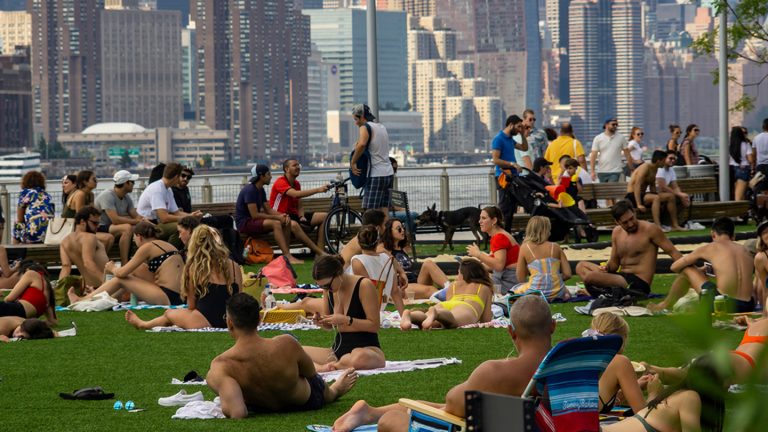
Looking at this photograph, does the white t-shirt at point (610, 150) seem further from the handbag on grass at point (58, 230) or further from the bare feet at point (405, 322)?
the bare feet at point (405, 322)

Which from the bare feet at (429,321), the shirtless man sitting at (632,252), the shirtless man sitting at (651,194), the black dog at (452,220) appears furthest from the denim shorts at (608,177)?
the bare feet at (429,321)

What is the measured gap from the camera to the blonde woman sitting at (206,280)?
9.64 meters

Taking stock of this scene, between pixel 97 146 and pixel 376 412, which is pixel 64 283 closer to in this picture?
pixel 376 412

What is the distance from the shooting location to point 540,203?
16.4m

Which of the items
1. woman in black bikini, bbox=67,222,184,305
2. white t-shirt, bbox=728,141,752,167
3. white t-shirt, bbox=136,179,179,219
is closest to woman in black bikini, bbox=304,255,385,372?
woman in black bikini, bbox=67,222,184,305

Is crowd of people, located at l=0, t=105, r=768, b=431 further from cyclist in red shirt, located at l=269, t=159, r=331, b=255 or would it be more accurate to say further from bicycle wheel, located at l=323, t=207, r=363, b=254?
bicycle wheel, located at l=323, t=207, r=363, b=254

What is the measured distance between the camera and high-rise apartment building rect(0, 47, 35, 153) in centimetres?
17088

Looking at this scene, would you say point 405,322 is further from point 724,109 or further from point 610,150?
point 724,109

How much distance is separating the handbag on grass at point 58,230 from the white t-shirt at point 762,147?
10838 millimetres

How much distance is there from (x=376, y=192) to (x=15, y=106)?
170 meters

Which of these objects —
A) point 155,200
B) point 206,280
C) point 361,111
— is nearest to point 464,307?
point 206,280

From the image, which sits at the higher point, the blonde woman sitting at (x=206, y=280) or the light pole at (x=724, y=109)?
the light pole at (x=724, y=109)

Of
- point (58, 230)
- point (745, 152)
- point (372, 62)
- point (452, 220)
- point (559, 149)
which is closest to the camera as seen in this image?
point (58, 230)

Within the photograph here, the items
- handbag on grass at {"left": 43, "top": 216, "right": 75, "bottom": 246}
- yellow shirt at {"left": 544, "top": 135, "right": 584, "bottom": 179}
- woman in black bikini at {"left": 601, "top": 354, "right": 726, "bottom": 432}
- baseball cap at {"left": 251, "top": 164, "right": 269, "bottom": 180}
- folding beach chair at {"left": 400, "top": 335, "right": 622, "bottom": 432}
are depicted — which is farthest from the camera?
yellow shirt at {"left": 544, "top": 135, "right": 584, "bottom": 179}
